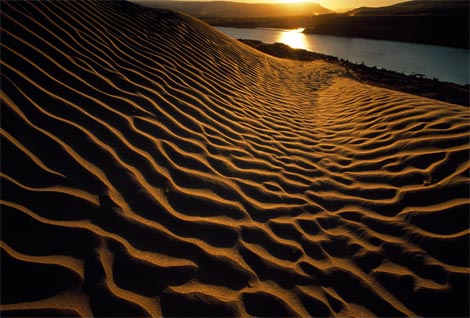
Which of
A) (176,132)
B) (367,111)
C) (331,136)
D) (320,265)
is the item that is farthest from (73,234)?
(367,111)

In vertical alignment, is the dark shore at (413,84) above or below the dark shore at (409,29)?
below

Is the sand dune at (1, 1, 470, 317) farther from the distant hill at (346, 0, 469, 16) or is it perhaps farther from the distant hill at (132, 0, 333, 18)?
the distant hill at (132, 0, 333, 18)

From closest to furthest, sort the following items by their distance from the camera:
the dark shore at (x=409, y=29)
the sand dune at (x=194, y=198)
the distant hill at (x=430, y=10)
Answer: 1. the sand dune at (x=194, y=198)
2. the dark shore at (x=409, y=29)
3. the distant hill at (x=430, y=10)

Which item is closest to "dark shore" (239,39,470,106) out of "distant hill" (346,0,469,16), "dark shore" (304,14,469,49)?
"dark shore" (304,14,469,49)

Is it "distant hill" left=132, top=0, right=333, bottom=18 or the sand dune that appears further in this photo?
"distant hill" left=132, top=0, right=333, bottom=18

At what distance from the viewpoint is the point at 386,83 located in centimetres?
840

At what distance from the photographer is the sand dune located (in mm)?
1611

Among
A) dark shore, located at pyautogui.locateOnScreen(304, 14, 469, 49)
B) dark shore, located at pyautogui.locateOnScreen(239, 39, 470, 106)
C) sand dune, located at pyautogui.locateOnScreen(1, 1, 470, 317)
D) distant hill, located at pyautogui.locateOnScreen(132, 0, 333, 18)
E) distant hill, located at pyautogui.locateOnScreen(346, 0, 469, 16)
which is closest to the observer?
sand dune, located at pyautogui.locateOnScreen(1, 1, 470, 317)

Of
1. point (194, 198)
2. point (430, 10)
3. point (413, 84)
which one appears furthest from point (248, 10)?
point (194, 198)

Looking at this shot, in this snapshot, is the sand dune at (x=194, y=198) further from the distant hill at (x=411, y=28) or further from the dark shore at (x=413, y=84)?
the distant hill at (x=411, y=28)

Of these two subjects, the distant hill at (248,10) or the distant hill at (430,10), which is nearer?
the distant hill at (430,10)

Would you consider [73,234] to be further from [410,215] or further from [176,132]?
[410,215]

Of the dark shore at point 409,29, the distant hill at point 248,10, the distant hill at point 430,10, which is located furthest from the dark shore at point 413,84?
the distant hill at point 248,10

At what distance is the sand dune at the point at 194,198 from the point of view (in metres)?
1.61
